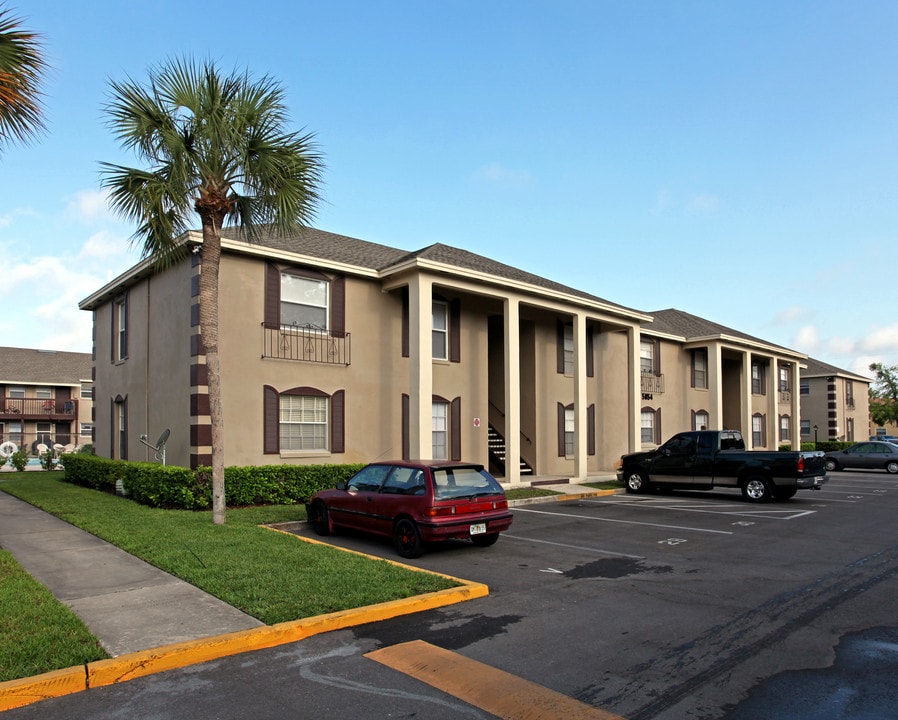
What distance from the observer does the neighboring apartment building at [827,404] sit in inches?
1922

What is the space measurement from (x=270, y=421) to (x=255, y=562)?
25.9ft

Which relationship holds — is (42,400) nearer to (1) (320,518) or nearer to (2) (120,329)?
(2) (120,329)

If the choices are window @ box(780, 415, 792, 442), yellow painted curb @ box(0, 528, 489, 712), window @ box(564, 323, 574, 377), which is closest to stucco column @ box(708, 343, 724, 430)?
window @ box(564, 323, 574, 377)

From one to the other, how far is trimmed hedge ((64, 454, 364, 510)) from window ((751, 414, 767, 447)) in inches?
1018

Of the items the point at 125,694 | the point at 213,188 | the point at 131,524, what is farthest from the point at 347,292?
the point at 125,694

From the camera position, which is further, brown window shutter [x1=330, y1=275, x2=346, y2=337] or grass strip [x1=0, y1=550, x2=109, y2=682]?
brown window shutter [x1=330, y1=275, x2=346, y2=337]

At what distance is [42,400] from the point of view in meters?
44.4

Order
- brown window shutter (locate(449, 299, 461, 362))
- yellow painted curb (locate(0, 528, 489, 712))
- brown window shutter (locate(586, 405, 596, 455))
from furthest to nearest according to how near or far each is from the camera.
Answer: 1. brown window shutter (locate(586, 405, 596, 455))
2. brown window shutter (locate(449, 299, 461, 362))
3. yellow painted curb (locate(0, 528, 489, 712))

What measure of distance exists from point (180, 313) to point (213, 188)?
570 cm

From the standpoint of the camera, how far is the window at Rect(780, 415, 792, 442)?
126ft

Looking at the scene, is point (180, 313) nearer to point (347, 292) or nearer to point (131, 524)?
point (347, 292)

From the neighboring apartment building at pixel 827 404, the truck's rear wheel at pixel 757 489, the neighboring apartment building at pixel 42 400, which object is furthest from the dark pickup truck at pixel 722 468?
the neighboring apartment building at pixel 42 400

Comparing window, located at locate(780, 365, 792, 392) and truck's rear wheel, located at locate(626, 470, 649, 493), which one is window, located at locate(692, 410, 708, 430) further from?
truck's rear wheel, located at locate(626, 470, 649, 493)

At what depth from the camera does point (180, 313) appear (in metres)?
16.6
